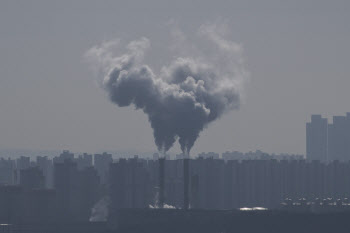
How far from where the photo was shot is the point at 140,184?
18388 centimetres

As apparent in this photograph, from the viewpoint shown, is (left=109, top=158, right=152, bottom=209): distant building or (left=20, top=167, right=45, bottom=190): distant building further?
(left=20, top=167, right=45, bottom=190): distant building

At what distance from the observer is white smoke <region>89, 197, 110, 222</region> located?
162950mm

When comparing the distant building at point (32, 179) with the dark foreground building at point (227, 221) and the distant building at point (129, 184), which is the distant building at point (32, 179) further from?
the dark foreground building at point (227, 221)

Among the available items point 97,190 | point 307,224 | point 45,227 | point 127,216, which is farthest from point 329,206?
point 97,190

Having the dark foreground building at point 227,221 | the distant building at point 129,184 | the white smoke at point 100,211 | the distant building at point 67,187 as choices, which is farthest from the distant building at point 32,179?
the dark foreground building at point 227,221

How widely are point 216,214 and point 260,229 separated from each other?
609 centimetres

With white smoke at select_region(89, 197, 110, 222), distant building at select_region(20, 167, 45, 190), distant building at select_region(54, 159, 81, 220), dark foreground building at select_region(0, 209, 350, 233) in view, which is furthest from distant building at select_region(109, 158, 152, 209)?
dark foreground building at select_region(0, 209, 350, 233)

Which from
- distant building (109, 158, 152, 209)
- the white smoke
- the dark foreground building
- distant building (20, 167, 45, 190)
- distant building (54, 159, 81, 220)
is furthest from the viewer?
distant building (20, 167, 45, 190)

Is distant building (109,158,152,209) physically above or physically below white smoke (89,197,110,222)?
above

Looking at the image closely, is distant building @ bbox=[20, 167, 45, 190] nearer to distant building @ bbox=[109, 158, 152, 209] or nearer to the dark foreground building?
distant building @ bbox=[109, 158, 152, 209]

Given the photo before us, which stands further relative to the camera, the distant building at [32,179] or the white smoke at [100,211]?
the distant building at [32,179]

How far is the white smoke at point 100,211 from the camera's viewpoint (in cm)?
16295

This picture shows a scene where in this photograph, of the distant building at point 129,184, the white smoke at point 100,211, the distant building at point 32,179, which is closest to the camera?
the white smoke at point 100,211

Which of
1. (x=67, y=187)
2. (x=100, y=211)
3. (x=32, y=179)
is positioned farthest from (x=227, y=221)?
(x=32, y=179)
